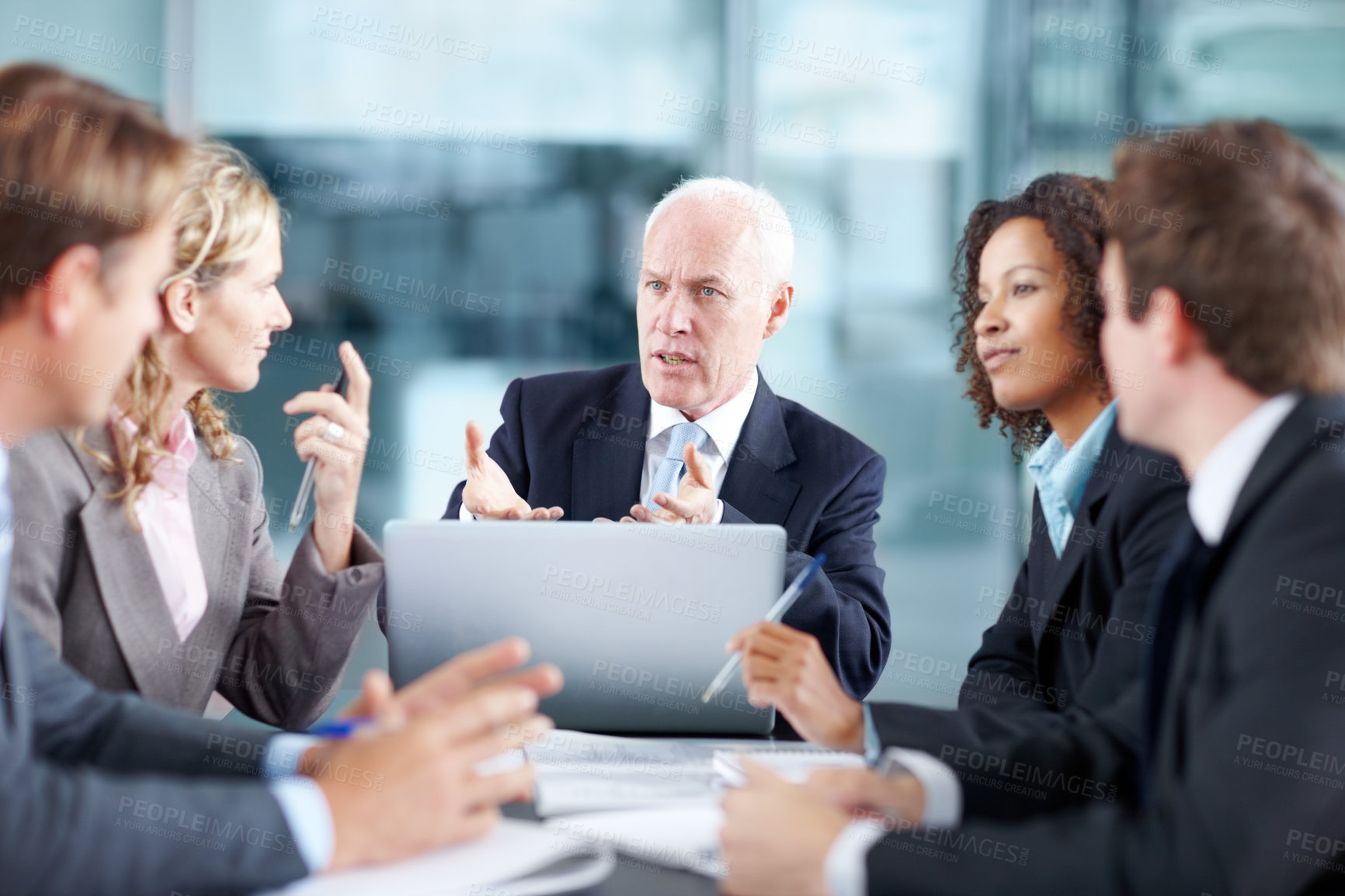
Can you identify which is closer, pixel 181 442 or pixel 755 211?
pixel 181 442

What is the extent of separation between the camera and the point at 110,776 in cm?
113

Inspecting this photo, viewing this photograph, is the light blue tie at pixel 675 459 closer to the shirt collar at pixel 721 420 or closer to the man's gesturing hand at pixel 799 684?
the shirt collar at pixel 721 420

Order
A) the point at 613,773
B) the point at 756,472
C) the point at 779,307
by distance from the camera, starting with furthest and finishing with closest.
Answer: the point at 779,307, the point at 756,472, the point at 613,773

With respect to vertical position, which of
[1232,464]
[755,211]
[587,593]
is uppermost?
[755,211]

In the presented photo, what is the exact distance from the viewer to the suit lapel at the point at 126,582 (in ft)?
5.32

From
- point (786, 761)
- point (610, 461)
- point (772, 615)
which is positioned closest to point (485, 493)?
point (610, 461)

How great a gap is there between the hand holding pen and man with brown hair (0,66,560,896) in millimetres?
615

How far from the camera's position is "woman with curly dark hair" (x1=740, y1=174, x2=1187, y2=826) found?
1346mm

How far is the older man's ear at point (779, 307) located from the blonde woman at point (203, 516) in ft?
3.66

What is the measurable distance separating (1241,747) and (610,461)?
163cm

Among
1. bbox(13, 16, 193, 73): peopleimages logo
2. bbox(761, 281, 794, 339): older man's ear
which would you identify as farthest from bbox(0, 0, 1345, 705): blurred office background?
bbox(761, 281, 794, 339): older man's ear

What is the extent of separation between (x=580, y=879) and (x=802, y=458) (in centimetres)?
145

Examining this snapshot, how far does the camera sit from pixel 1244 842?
0.98 m

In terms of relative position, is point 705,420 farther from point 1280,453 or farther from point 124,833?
point 124,833
